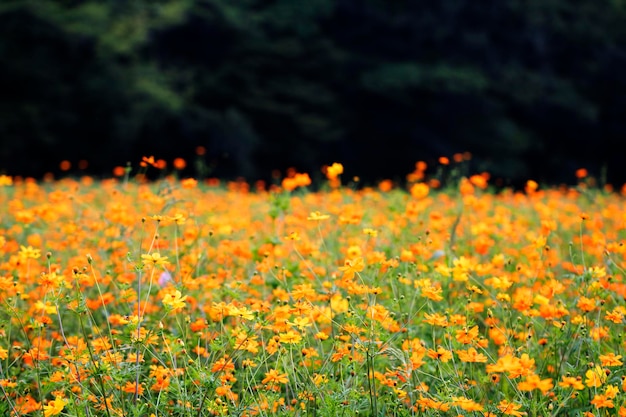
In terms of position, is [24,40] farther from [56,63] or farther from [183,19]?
[183,19]

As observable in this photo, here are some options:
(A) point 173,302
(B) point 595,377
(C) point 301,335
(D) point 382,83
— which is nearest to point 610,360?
(B) point 595,377

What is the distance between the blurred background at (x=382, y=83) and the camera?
49.4ft

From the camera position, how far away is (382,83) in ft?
53.1

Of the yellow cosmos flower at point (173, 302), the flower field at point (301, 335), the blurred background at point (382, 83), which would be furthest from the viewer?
the blurred background at point (382, 83)

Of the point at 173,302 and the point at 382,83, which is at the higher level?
the point at 173,302

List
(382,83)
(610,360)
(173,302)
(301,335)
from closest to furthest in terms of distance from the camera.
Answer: (173,302)
(610,360)
(301,335)
(382,83)

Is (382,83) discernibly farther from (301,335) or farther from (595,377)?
(595,377)

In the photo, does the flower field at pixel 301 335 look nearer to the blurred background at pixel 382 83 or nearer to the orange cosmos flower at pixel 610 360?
the orange cosmos flower at pixel 610 360

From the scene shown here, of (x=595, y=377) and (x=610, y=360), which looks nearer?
(x=595, y=377)

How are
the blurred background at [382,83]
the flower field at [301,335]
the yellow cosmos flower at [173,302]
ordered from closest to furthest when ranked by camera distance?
1. the yellow cosmos flower at [173,302]
2. the flower field at [301,335]
3. the blurred background at [382,83]

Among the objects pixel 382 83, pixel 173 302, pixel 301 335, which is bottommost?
pixel 382 83

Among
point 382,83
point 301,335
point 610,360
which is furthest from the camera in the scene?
point 382,83

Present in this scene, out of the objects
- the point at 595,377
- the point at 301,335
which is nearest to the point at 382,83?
A: the point at 301,335

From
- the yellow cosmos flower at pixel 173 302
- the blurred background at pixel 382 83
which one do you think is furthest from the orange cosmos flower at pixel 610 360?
the blurred background at pixel 382 83
